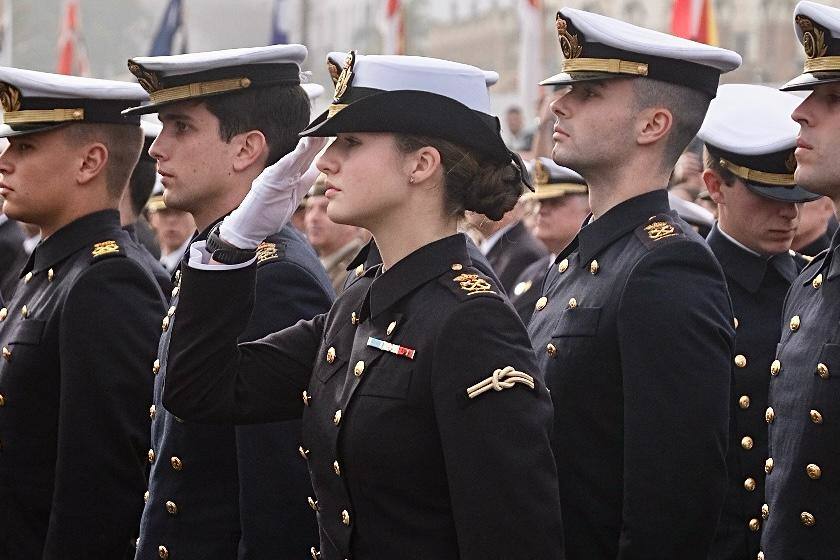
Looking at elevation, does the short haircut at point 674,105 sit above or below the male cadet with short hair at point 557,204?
above

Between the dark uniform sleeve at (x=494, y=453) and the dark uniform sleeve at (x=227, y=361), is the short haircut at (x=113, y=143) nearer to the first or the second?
the dark uniform sleeve at (x=227, y=361)

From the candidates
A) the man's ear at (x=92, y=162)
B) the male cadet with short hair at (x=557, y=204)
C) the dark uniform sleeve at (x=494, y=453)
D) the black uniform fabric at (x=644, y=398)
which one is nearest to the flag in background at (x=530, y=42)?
the male cadet with short hair at (x=557, y=204)

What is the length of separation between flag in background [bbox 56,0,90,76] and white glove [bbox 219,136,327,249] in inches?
654

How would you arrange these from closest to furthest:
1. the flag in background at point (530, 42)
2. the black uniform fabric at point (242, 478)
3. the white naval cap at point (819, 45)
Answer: the white naval cap at point (819, 45) < the black uniform fabric at point (242, 478) < the flag in background at point (530, 42)

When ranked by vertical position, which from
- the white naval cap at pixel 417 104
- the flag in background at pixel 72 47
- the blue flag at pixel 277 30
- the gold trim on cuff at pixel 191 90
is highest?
the white naval cap at pixel 417 104

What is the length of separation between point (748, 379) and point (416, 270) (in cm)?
217

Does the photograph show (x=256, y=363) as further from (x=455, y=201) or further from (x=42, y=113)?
(x=42, y=113)

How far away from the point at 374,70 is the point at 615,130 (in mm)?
1056

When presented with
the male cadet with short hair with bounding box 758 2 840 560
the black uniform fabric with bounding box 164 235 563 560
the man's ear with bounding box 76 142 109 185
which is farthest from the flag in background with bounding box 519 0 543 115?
the black uniform fabric with bounding box 164 235 563 560

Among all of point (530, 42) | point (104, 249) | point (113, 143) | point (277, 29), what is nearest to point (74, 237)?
point (104, 249)

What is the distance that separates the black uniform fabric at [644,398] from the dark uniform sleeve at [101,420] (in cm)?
135

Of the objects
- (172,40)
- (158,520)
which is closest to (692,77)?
(158,520)

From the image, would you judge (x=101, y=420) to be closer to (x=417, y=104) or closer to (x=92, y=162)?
(x=92, y=162)

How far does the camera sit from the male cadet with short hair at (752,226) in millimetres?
5301
